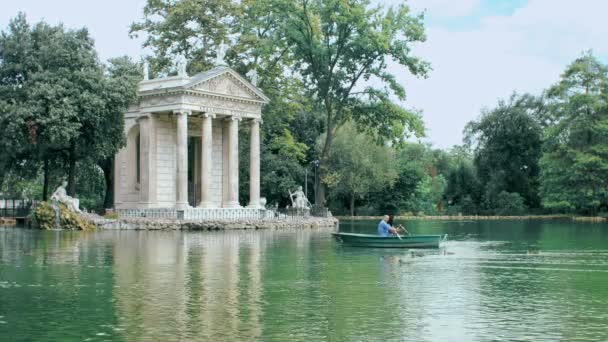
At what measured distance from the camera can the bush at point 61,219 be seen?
161 feet

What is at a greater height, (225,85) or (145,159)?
(225,85)

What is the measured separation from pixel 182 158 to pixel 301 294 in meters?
38.4

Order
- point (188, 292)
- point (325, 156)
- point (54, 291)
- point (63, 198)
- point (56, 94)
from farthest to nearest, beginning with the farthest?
point (325, 156)
point (63, 198)
point (56, 94)
point (54, 291)
point (188, 292)

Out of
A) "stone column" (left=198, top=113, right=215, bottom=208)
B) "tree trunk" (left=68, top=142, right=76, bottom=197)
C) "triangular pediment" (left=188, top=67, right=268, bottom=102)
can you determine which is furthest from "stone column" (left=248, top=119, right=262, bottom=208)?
"tree trunk" (left=68, top=142, right=76, bottom=197)

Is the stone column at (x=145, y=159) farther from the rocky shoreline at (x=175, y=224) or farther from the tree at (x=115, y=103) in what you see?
the rocky shoreline at (x=175, y=224)

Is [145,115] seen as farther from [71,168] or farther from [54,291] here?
[54,291]

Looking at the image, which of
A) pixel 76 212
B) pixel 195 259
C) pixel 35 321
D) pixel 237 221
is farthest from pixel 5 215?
pixel 35 321

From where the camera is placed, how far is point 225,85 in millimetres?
59125

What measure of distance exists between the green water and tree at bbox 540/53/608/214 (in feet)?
169

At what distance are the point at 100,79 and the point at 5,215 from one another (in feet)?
42.3

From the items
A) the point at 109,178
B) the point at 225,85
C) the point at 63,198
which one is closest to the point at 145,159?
the point at 225,85

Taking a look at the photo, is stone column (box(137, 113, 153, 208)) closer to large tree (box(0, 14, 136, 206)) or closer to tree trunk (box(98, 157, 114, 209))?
large tree (box(0, 14, 136, 206))

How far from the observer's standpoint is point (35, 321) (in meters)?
15.7

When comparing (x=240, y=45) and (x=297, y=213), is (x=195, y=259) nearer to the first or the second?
(x=297, y=213)
